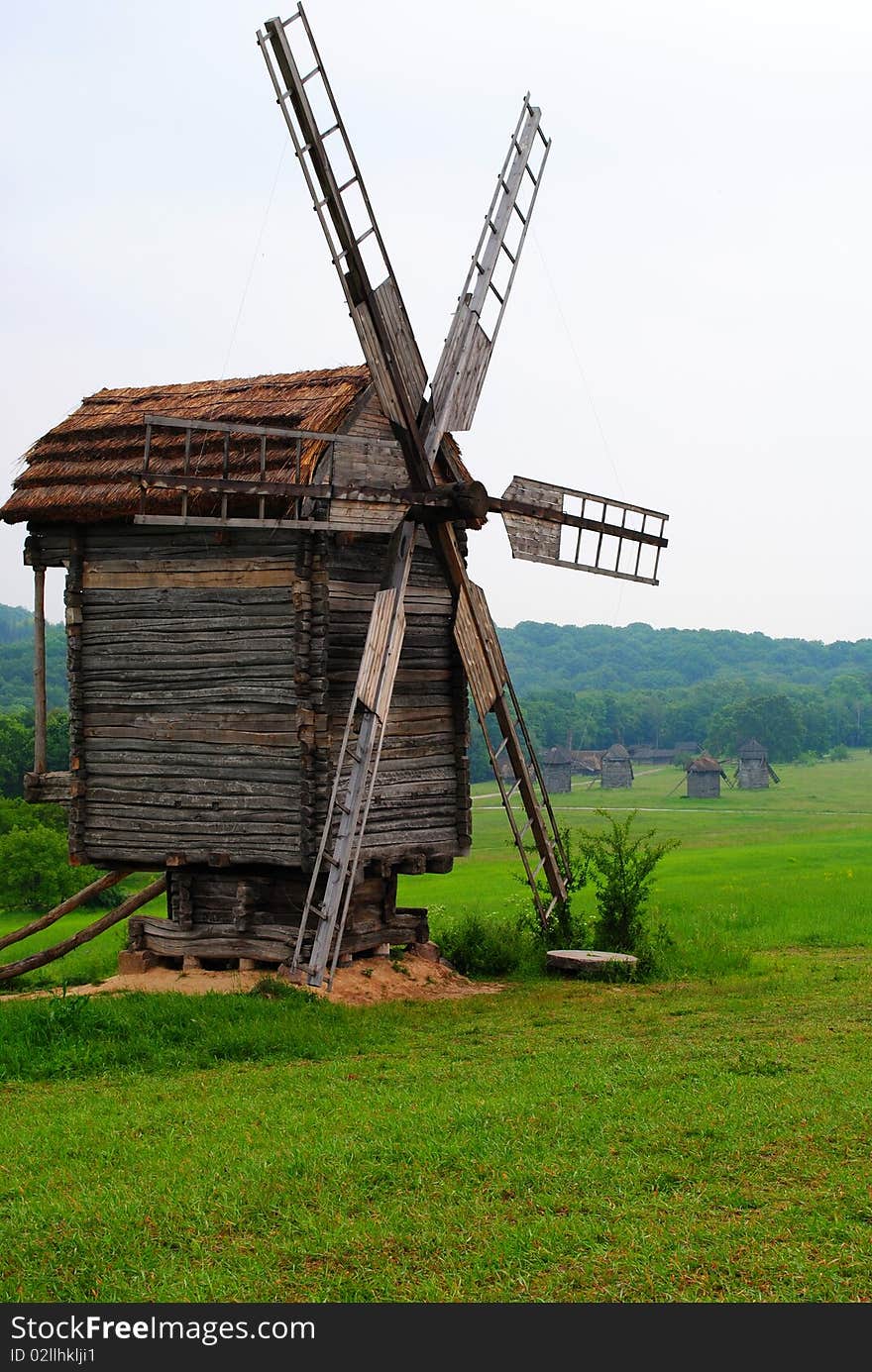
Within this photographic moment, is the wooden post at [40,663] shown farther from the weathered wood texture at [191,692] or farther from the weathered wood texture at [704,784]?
the weathered wood texture at [704,784]

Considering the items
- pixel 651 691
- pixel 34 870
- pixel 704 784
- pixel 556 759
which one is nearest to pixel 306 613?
pixel 34 870

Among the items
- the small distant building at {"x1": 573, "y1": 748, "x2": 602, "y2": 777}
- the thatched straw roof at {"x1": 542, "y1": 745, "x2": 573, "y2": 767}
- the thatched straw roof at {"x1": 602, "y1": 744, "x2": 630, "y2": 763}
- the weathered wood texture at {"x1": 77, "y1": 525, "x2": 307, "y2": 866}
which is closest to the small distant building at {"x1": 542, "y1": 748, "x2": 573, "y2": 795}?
the thatched straw roof at {"x1": 542, "y1": 745, "x2": 573, "y2": 767}

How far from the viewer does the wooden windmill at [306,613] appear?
52.6 feet

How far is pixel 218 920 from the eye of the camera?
17.6 m

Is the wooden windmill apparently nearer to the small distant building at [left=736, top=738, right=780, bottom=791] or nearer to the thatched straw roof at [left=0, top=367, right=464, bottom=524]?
the thatched straw roof at [left=0, top=367, right=464, bottom=524]

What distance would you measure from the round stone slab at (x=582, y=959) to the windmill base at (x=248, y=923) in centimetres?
184

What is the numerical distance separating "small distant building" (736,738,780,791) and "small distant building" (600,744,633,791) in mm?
7665

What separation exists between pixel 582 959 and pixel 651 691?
390 ft

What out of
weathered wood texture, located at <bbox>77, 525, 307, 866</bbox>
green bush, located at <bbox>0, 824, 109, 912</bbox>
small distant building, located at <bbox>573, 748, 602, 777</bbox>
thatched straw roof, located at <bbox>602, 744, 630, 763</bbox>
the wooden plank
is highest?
the wooden plank

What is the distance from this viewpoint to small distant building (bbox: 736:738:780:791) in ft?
273

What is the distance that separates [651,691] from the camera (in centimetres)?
13488

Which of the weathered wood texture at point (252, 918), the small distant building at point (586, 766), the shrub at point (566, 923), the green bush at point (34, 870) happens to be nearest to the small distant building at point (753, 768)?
the small distant building at point (586, 766)

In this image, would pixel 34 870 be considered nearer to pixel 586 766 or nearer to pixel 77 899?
pixel 77 899

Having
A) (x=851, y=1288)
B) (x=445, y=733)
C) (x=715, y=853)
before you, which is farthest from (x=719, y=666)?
(x=851, y=1288)
